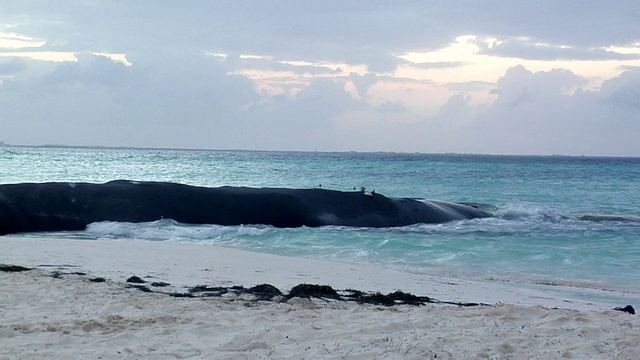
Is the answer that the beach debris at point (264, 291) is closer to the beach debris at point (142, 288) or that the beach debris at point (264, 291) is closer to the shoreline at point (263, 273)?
the shoreline at point (263, 273)

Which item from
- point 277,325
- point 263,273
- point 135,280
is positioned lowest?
point 263,273

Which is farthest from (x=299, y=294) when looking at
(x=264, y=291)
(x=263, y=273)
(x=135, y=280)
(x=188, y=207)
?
(x=188, y=207)

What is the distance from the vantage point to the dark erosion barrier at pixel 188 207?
1752cm

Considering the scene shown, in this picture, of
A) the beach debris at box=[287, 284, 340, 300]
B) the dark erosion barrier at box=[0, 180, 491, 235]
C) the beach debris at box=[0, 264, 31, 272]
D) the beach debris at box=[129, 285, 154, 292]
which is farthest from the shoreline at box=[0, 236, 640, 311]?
the dark erosion barrier at box=[0, 180, 491, 235]

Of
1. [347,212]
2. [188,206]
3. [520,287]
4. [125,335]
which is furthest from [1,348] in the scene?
[347,212]

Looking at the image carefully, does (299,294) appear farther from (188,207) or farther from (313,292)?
(188,207)

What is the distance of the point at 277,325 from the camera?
22.5ft

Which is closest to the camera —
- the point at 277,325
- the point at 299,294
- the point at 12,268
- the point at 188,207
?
the point at 277,325

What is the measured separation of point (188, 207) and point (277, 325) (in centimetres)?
1300

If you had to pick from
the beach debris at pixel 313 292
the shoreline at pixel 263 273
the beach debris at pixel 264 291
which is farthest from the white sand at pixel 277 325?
the beach debris at pixel 313 292

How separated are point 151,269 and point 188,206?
8.45m

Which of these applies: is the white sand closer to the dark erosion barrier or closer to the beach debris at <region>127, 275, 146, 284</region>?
the beach debris at <region>127, 275, 146, 284</region>

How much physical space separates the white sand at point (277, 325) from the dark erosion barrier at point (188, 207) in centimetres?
765

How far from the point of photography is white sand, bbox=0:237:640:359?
5.94 meters
